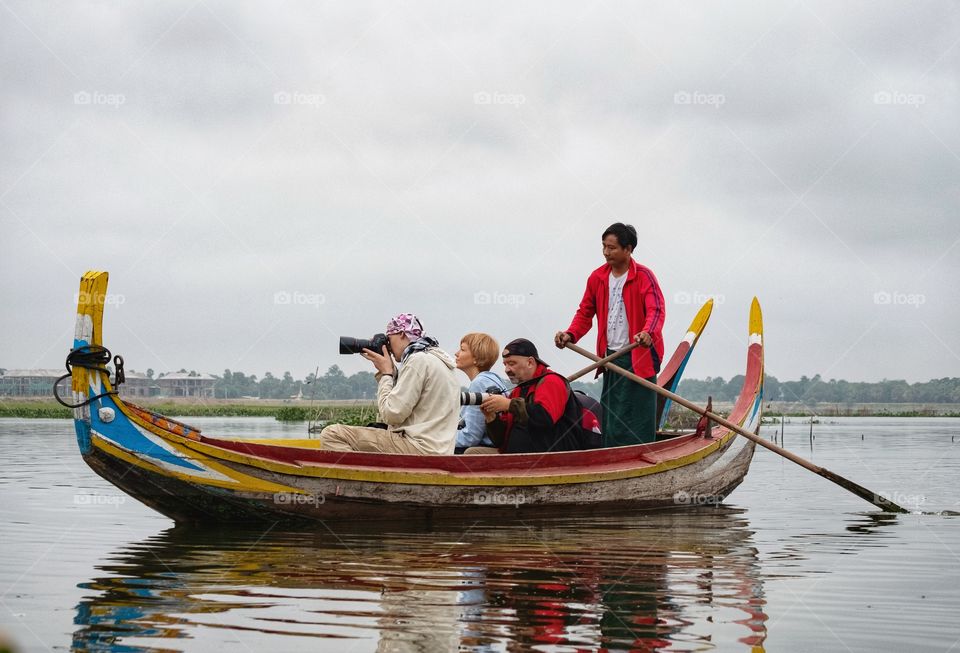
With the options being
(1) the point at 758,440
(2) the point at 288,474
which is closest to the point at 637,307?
(1) the point at 758,440

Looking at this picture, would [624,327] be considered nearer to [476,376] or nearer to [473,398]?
[476,376]

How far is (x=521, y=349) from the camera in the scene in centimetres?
743

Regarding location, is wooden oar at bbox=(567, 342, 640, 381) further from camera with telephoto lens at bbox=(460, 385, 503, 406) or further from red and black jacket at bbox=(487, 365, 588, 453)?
camera with telephoto lens at bbox=(460, 385, 503, 406)

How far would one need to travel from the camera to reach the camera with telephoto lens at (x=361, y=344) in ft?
21.3

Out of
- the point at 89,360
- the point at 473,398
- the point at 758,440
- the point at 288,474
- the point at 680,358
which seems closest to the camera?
the point at 89,360

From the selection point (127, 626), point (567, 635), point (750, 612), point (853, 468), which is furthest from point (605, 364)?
point (853, 468)

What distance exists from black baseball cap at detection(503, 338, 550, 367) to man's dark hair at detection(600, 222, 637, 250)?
3.51 ft

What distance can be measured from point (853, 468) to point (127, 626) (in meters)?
12.2

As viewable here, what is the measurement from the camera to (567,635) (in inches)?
155

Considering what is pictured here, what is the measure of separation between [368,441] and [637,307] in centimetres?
240

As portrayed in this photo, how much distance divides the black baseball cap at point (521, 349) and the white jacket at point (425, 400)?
2.63 feet

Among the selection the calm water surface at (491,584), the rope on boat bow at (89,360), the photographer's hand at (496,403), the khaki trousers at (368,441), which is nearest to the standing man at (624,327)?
the calm water surface at (491,584)

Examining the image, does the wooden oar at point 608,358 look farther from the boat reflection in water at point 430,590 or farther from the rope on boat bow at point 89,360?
the rope on boat bow at point 89,360

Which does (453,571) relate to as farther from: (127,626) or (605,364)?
(605,364)
